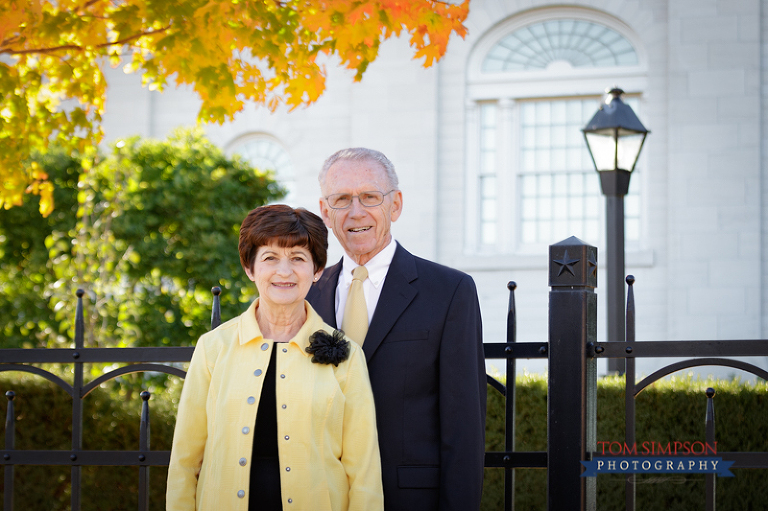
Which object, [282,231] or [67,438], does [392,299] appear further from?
[67,438]

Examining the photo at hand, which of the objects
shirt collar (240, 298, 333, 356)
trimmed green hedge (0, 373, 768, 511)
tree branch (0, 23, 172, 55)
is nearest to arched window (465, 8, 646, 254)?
Result: trimmed green hedge (0, 373, 768, 511)

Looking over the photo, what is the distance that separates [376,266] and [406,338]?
308 millimetres

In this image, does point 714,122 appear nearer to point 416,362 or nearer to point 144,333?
point 144,333

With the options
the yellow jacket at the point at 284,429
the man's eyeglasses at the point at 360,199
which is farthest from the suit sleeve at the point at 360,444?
the man's eyeglasses at the point at 360,199

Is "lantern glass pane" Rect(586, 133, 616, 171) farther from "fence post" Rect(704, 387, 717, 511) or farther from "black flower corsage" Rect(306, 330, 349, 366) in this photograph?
"black flower corsage" Rect(306, 330, 349, 366)

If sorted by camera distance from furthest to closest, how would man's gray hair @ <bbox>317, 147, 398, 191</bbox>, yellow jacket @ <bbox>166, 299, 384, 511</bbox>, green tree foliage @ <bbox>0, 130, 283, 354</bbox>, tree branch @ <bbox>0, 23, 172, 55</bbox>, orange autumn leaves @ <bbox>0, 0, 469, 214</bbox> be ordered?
green tree foliage @ <bbox>0, 130, 283, 354</bbox>
tree branch @ <bbox>0, 23, 172, 55</bbox>
orange autumn leaves @ <bbox>0, 0, 469, 214</bbox>
man's gray hair @ <bbox>317, 147, 398, 191</bbox>
yellow jacket @ <bbox>166, 299, 384, 511</bbox>

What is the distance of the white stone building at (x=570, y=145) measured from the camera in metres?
10.4

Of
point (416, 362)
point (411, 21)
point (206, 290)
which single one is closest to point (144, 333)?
point (206, 290)

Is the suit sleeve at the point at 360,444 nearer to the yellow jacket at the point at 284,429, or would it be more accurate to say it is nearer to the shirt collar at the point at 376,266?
the yellow jacket at the point at 284,429

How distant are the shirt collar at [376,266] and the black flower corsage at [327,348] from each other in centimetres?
38

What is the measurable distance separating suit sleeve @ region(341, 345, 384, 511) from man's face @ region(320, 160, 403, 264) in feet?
1.57

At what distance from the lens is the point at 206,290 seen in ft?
28.5

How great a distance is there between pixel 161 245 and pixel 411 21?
5.34 m

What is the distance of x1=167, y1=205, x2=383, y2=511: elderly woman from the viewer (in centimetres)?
246
